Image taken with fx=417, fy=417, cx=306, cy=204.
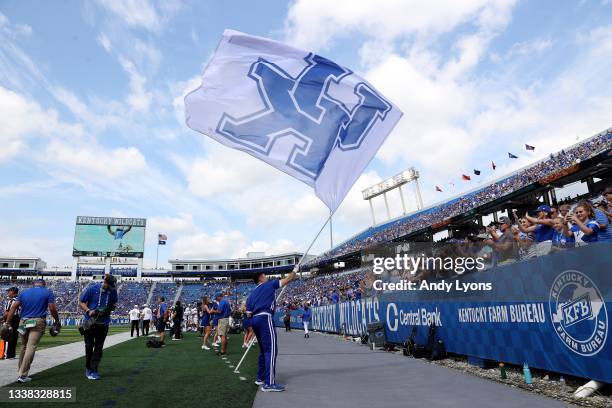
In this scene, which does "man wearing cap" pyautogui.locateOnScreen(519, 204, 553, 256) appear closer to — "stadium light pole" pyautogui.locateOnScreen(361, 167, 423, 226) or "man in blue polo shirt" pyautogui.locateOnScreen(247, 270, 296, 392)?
"man in blue polo shirt" pyautogui.locateOnScreen(247, 270, 296, 392)

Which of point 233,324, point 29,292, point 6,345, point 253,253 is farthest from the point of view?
point 253,253

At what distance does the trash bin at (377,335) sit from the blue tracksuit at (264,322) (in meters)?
6.91

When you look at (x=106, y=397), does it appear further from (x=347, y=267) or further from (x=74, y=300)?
(x=74, y=300)

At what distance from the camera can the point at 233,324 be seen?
2369 centimetres

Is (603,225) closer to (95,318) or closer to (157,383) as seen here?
(157,383)

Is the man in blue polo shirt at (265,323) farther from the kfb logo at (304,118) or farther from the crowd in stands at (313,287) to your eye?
the crowd in stands at (313,287)

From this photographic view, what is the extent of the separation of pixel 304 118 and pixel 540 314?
495 centimetres

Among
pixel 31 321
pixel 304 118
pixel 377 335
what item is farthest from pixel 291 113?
pixel 377 335

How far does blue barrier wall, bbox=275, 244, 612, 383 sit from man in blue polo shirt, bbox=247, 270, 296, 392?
3673 mm

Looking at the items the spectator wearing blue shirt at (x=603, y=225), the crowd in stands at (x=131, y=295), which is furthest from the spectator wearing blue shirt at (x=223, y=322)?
the crowd in stands at (x=131, y=295)

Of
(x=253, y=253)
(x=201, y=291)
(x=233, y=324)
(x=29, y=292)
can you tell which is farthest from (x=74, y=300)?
(x=29, y=292)

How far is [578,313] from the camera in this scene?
5.45 meters

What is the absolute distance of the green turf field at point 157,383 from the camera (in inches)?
202

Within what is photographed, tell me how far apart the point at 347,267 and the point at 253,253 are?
3585cm
